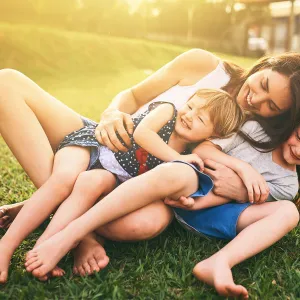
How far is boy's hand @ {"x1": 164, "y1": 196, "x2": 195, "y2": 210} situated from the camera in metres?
2.01

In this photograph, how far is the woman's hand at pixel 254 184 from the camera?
2.08m

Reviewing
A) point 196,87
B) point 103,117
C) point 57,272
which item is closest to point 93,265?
point 57,272

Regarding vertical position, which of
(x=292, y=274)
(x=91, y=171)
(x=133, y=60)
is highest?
(x=91, y=171)

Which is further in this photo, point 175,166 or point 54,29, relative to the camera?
point 54,29

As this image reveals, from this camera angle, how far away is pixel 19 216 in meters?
1.95

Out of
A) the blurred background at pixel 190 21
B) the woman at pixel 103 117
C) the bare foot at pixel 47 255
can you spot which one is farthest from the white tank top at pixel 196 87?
the blurred background at pixel 190 21

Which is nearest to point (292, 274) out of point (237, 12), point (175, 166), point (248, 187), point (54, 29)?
point (248, 187)

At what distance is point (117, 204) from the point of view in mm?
1911

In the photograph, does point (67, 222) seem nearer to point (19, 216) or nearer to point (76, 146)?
point (19, 216)

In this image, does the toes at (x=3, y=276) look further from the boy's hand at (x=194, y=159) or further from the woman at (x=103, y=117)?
the boy's hand at (x=194, y=159)

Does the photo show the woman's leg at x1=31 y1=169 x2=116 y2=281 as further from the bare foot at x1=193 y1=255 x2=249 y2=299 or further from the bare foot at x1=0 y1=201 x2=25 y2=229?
the bare foot at x1=0 y1=201 x2=25 y2=229

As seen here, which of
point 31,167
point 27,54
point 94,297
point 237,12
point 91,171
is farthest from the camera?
point 237,12

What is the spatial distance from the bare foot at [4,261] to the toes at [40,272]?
4.6 inches

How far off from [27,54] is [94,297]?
40.5ft
